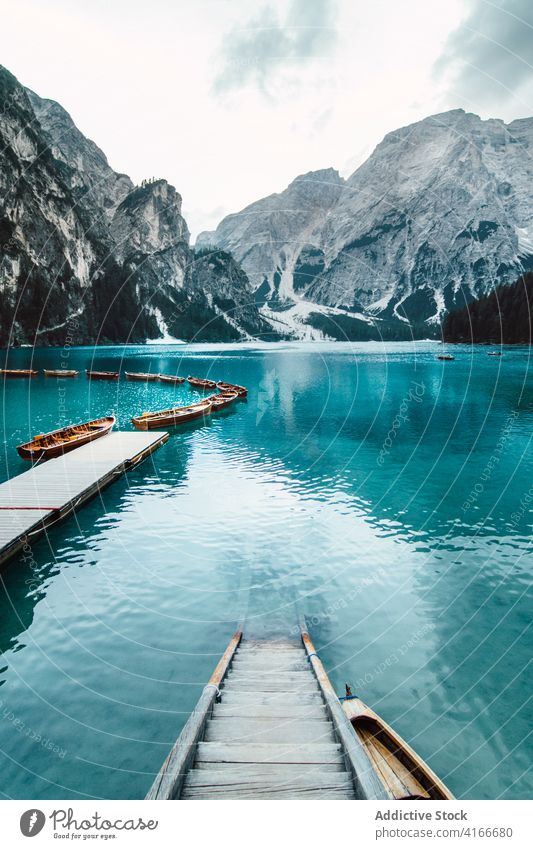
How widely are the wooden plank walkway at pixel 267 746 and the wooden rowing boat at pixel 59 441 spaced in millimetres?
28854

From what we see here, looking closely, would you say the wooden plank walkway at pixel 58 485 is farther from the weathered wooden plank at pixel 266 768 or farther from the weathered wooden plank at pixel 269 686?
the weathered wooden plank at pixel 266 768

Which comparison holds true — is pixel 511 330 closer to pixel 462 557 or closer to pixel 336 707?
pixel 462 557

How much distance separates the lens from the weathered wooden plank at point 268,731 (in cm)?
797

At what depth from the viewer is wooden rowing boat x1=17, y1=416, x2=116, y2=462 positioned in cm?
3375

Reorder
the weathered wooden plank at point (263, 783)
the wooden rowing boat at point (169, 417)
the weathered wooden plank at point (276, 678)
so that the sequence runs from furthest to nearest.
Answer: the wooden rowing boat at point (169, 417) < the weathered wooden plank at point (276, 678) < the weathered wooden plank at point (263, 783)

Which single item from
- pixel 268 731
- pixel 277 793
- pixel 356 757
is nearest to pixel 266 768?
pixel 277 793

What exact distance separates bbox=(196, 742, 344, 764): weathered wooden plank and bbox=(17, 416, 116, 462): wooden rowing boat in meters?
31.3

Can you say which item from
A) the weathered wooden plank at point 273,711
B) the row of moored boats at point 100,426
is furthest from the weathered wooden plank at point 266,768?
the row of moored boats at point 100,426

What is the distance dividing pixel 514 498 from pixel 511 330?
639 ft

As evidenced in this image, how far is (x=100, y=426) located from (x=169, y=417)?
7.71 metres

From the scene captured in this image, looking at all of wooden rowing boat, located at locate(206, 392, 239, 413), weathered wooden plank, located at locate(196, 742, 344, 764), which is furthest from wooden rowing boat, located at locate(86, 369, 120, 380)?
weathered wooden plank, located at locate(196, 742, 344, 764)

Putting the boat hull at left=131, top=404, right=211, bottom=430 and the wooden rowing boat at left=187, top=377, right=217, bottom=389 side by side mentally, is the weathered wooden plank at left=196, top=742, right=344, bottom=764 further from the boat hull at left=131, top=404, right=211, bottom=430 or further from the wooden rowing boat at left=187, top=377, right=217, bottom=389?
the wooden rowing boat at left=187, top=377, right=217, bottom=389
